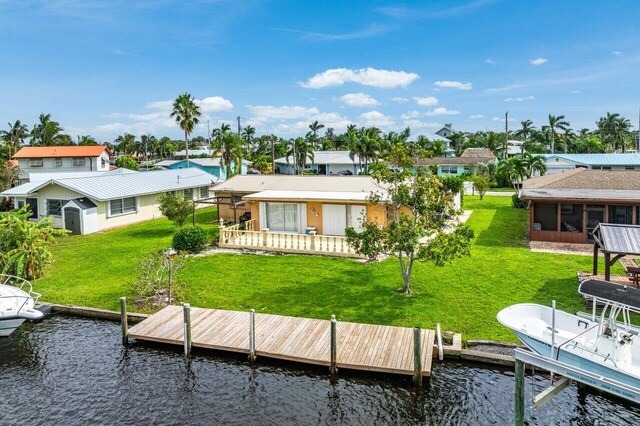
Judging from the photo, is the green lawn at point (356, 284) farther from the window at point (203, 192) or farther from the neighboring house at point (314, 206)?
the window at point (203, 192)

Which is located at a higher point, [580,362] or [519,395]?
[580,362]

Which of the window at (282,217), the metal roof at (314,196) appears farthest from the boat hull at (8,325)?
the window at (282,217)

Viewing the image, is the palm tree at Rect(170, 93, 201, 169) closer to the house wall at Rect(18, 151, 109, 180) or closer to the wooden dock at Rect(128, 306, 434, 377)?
the house wall at Rect(18, 151, 109, 180)

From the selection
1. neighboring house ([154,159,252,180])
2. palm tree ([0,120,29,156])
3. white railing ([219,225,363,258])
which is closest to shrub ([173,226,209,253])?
white railing ([219,225,363,258])

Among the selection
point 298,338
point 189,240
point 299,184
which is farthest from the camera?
point 299,184

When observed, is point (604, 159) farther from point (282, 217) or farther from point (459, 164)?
point (282, 217)

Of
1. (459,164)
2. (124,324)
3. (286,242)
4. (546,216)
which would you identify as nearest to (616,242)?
(546,216)
